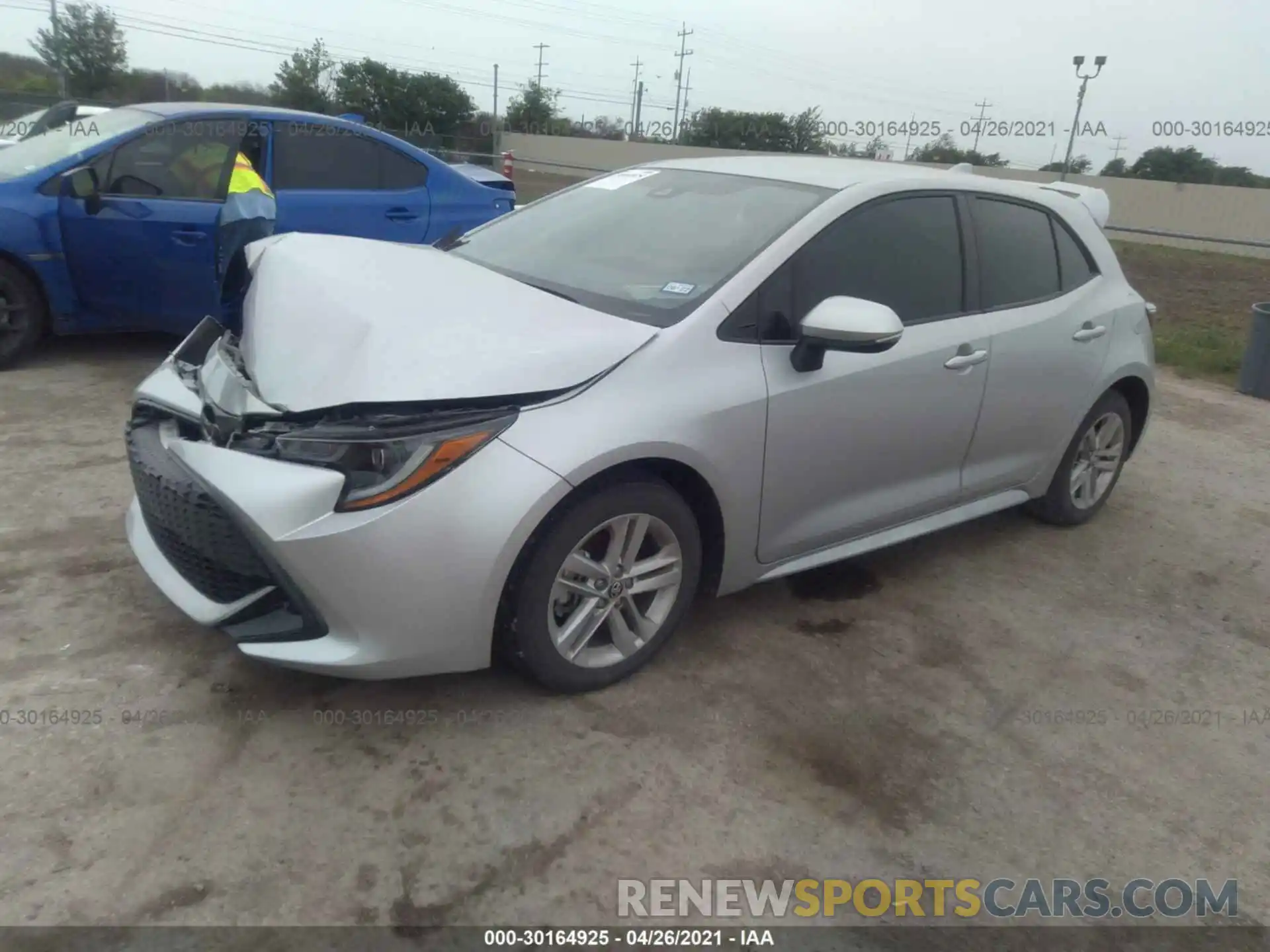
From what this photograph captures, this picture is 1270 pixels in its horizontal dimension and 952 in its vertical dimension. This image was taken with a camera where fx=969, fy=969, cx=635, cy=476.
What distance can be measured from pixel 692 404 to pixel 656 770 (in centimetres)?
104

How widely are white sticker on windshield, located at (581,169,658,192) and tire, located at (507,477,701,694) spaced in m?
1.55

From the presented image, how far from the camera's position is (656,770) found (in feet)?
8.67

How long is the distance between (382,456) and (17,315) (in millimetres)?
4234

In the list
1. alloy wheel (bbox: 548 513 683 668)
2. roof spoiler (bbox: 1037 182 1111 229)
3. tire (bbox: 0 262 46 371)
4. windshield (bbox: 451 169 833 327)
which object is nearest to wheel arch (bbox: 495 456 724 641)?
alloy wheel (bbox: 548 513 683 668)

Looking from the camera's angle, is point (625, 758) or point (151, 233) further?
point (151, 233)

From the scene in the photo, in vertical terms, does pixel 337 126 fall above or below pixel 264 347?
above

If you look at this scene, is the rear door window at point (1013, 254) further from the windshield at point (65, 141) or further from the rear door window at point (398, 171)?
the windshield at point (65, 141)

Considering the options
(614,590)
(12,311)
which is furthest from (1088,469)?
(12,311)

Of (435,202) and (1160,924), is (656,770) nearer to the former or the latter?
(1160,924)

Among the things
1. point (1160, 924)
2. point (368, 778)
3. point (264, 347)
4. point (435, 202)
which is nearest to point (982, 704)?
point (1160, 924)

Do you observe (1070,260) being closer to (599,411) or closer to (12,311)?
(599,411)

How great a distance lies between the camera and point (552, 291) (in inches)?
126

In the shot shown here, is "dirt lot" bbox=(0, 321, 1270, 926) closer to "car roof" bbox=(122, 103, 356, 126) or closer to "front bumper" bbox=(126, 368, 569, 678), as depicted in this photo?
"front bumper" bbox=(126, 368, 569, 678)

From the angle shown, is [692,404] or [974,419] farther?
[974,419]
